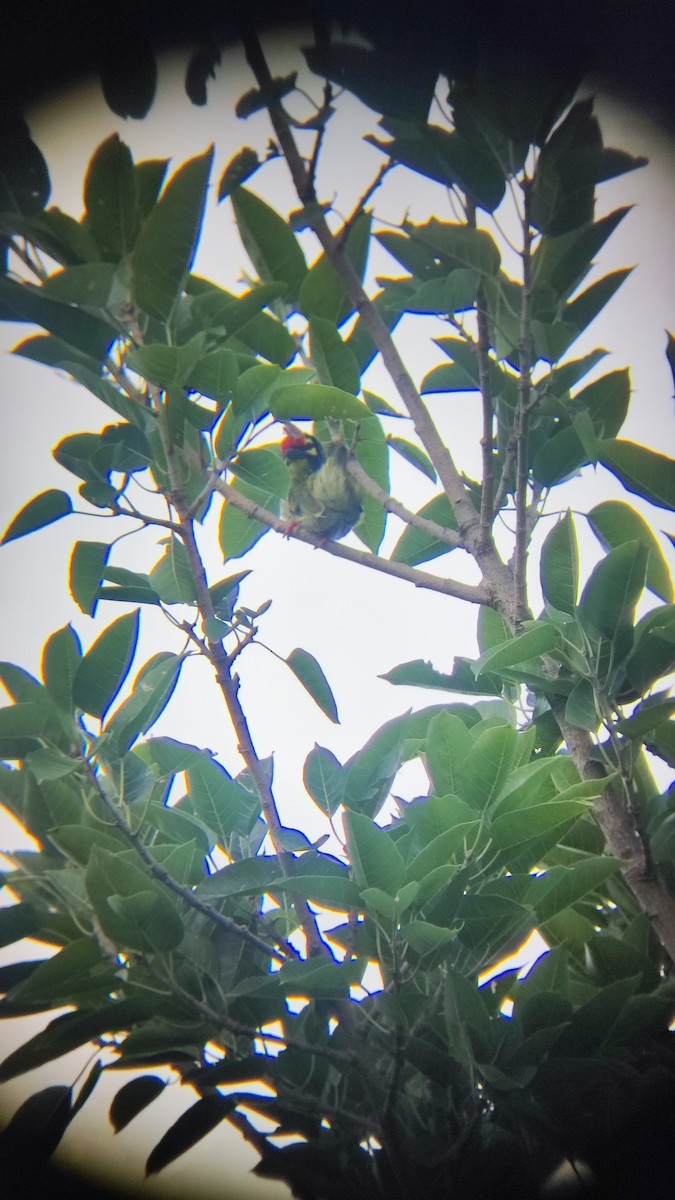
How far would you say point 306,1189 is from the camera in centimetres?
63

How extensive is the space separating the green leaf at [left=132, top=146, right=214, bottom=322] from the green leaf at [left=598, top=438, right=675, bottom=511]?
0.38 m

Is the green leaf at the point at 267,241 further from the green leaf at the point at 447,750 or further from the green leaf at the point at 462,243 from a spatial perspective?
the green leaf at the point at 447,750

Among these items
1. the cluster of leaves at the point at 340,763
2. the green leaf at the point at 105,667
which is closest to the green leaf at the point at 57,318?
the cluster of leaves at the point at 340,763

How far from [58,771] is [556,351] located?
0.56m

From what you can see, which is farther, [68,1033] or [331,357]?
[331,357]

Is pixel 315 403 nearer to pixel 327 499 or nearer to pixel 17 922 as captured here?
pixel 17 922

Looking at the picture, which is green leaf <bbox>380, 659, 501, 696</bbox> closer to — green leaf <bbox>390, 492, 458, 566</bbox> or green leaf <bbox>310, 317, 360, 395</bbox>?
green leaf <bbox>390, 492, 458, 566</bbox>

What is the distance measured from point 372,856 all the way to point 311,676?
0.75ft

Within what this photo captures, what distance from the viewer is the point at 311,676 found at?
0.84 metres

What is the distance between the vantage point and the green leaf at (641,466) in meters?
0.79

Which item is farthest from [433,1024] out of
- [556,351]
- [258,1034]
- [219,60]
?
[219,60]

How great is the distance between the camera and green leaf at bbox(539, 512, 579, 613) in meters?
0.81

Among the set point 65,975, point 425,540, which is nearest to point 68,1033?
point 65,975

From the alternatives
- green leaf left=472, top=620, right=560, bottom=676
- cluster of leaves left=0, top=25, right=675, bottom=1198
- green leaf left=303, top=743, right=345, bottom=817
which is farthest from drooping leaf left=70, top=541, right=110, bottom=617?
green leaf left=472, top=620, right=560, bottom=676
